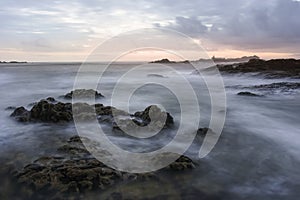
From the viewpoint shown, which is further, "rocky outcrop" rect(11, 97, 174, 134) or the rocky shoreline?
"rocky outcrop" rect(11, 97, 174, 134)

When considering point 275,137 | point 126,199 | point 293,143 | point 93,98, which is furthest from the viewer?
point 93,98

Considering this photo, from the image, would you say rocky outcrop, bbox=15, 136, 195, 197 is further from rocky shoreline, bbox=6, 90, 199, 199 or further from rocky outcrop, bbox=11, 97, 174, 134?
rocky outcrop, bbox=11, 97, 174, 134

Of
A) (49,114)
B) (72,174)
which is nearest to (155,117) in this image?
(49,114)

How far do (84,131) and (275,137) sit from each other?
177 inches

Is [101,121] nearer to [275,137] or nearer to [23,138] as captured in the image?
[23,138]

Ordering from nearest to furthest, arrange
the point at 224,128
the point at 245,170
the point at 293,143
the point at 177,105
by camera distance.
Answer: the point at 245,170
the point at 293,143
the point at 224,128
the point at 177,105

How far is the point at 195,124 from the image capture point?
28.6 feet

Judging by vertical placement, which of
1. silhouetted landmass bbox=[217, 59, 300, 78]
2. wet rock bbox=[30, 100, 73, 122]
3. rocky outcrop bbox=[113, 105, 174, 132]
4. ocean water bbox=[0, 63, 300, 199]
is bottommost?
ocean water bbox=[0, 63, 300, 199]

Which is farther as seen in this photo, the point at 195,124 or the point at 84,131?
the point at 195,124

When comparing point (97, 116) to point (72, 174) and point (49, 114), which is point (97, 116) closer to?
point (49, 114)

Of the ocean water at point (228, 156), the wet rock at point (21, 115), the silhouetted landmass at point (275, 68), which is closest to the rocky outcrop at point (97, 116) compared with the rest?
the wet rock at point (21, 115)

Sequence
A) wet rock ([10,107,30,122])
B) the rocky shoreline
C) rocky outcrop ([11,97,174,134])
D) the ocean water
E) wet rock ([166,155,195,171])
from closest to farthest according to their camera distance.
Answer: the rocky shoreline, the ocean water, wet rock ([166,155,195,171]), rocky outcrop ([11,97,174,134]), wet rock ([10,107,30,122])

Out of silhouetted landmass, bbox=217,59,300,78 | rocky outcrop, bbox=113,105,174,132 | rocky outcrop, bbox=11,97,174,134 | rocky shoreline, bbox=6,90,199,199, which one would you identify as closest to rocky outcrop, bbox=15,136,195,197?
rocky shoreline, bbox=6,90,199,199

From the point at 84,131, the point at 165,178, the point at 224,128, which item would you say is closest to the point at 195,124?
the point at 224,128
